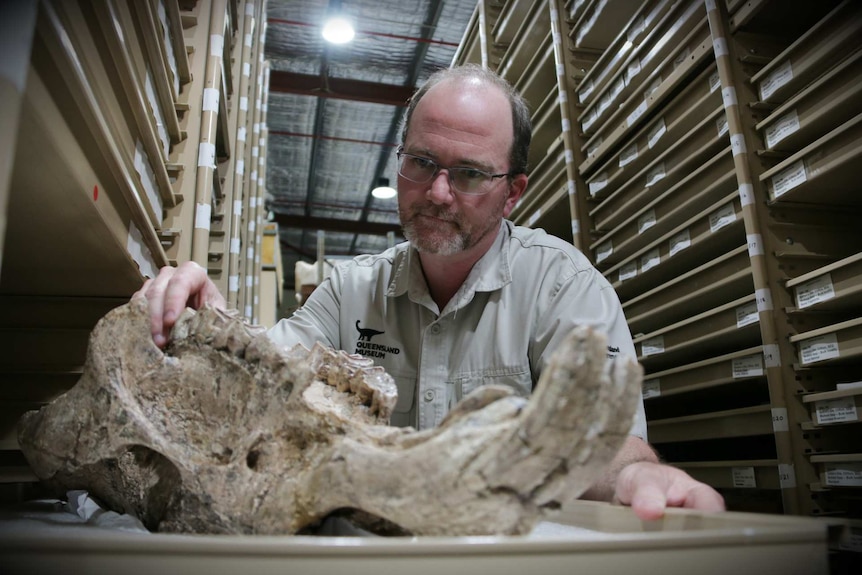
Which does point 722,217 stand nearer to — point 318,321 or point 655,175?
point 655,175

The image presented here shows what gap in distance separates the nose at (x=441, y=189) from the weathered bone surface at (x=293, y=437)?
2.29ft

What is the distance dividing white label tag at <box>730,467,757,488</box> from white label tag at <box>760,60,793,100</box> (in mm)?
1203

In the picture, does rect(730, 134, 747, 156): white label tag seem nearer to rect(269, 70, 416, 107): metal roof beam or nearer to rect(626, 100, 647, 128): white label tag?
rect(626, 100, 647, 128): white label tag

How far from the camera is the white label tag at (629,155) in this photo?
2.79 metres

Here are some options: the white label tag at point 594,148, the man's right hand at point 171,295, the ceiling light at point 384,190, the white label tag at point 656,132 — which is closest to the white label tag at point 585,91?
the white label tag at point 594,148

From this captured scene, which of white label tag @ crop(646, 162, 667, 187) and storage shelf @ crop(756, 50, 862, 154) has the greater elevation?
white label tag @ crop(646, 162, 667, 187)

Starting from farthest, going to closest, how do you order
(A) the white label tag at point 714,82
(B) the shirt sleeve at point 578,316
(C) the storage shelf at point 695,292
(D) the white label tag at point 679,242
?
(D) the white label tag at point 679,242 → (A) the white label tag at point 714,82 → (C) the storage shelf at point 695,292 → (B) the shirt sleeve at point 578,316

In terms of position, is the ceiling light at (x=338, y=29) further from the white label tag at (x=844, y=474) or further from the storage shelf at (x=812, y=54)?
the white label tag at (x=844, y=474)

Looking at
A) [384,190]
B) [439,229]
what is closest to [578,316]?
[439,229]

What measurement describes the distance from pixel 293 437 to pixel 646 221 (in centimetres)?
220

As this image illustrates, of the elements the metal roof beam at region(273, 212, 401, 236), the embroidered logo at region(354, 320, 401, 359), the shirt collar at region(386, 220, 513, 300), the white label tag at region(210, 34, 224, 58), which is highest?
the metal roof beam at region(273, 212, 401, 236)

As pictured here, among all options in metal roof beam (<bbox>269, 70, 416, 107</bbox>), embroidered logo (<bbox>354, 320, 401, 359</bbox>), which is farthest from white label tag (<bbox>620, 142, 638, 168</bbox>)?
metal roof beam (<bbox>269, 70, 416, 107</bbox>)

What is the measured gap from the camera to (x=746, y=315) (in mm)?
2051

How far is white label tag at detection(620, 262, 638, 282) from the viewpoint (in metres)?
2.78
